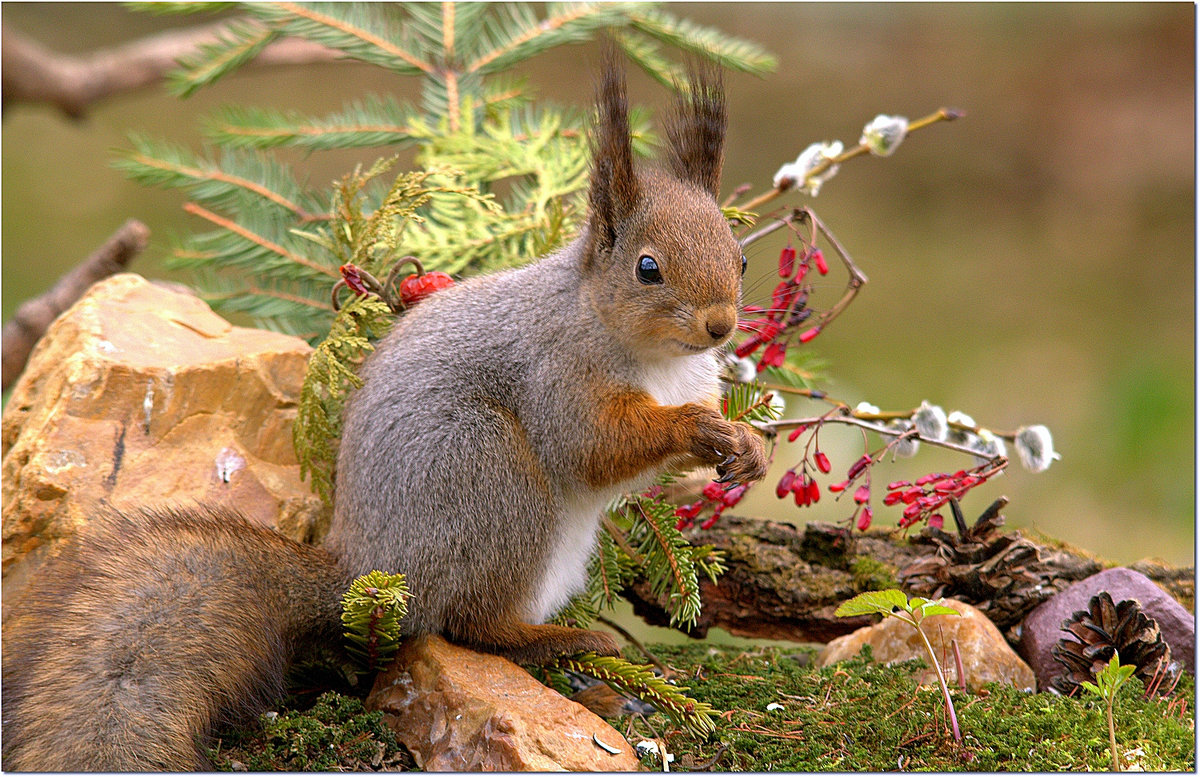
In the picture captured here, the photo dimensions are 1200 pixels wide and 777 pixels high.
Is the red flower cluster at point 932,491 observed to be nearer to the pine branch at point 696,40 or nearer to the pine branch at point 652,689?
the pine branch at point 652,689

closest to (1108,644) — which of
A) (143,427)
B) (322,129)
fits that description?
(143,427)

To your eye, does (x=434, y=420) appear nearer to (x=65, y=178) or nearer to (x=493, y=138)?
(x=493, y=138)

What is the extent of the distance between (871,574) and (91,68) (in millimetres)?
2879

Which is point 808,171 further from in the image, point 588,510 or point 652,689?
point 652,689

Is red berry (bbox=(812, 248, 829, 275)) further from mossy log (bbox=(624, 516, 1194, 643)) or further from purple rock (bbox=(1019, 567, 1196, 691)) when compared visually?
purple rock (bbox=(1019, 567, 1196, 691))

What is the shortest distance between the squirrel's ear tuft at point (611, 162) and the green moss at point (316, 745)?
0.77 meters

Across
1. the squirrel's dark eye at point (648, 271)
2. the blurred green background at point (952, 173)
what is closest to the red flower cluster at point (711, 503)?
the squirrel's dark eye at point (648, 271)

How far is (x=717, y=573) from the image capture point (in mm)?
1939

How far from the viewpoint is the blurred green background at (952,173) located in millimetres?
5125

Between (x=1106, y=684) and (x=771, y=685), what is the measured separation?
0.52 meters

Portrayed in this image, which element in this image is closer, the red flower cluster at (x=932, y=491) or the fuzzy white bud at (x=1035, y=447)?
the red flower cluster at (x=932, y=491)

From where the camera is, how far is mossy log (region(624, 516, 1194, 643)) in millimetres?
1859

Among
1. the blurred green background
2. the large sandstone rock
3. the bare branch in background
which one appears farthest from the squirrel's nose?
the blurred green background

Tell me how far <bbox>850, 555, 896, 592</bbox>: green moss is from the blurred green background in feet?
9.01
